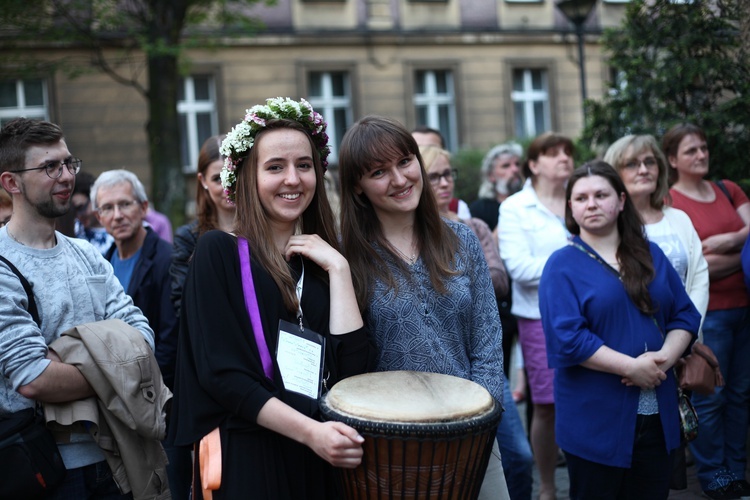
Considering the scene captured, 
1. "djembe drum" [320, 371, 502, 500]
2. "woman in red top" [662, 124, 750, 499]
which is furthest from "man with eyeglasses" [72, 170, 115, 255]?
"woman in red top" [662, 124, 750, 499]

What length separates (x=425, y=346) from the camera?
10.2 ft

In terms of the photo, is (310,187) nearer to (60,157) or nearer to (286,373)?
(286,373)

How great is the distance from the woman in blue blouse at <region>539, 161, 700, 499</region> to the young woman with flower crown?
1.49 metres

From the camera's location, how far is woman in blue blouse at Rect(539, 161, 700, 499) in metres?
3.97

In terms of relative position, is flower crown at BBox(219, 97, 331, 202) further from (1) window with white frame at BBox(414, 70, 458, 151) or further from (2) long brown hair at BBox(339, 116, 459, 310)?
(1) window with white frame at BBox(414, 70, 458, 151)

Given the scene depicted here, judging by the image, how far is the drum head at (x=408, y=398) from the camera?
8.45 feet

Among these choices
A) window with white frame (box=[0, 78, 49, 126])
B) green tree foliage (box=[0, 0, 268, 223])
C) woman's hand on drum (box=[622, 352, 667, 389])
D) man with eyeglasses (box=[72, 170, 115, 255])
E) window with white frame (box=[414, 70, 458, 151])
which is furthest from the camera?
window with white frame (box=[414, 70, 458, 151])

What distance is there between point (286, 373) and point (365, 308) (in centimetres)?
48

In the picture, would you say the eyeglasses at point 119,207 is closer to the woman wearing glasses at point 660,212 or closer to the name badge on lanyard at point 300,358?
the name badge on lanyard at point 300,358

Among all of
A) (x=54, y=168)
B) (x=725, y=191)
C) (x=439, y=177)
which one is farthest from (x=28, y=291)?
(x=725, y=191)

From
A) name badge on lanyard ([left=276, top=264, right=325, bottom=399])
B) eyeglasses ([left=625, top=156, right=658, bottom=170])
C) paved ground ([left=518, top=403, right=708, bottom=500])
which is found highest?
eyeglasses ([left=625, top=156, right=658, bottom=170])

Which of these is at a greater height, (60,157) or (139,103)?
(139,103)

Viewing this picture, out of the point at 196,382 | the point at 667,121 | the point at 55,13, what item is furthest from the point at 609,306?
the point at 55,13

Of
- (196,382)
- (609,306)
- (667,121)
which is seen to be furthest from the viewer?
(667,121)
